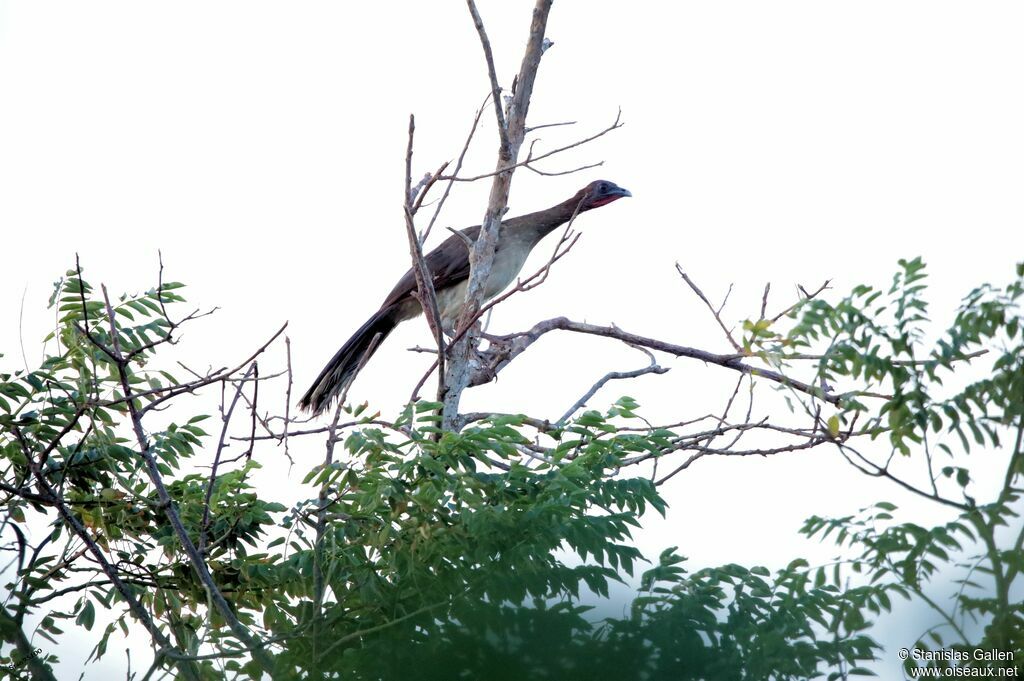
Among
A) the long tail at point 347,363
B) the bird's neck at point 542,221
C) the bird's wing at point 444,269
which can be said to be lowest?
the long tail at point 347,363

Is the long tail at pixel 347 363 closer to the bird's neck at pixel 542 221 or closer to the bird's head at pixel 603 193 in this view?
the bird's neck at pixel 542 221

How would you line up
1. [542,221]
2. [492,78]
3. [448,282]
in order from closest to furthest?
[492,78], [448,282], [542,221]

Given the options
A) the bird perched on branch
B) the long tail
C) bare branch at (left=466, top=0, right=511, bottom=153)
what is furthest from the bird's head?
bare branch at (left=466, top=0, right=511, bottom=153)

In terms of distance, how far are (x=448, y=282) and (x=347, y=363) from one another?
94 centimetres

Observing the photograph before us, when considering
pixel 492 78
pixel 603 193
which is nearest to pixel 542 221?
pixel 603 193

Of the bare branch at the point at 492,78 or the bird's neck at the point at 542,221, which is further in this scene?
the bird's neck at the point at 542,221

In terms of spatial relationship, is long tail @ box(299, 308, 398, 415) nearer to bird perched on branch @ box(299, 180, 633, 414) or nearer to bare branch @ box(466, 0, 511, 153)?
bird perched on branch @ box(299, 180, 633, 414)

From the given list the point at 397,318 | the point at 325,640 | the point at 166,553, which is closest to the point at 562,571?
the point at 325,640

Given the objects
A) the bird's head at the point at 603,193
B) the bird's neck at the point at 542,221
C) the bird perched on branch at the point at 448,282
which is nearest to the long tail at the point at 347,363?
the bird perched on branch at the point at 448,282

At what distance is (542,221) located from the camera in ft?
23.0

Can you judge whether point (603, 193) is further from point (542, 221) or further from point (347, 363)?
point (347, 363)

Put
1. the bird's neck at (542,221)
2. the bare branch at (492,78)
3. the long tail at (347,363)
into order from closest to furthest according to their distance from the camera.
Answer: the bare branch at (492,78), the long tail at (347,363), the bird's neck at (542,221)

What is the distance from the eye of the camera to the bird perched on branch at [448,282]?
6.06 m

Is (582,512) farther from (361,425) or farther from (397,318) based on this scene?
(397,318)
